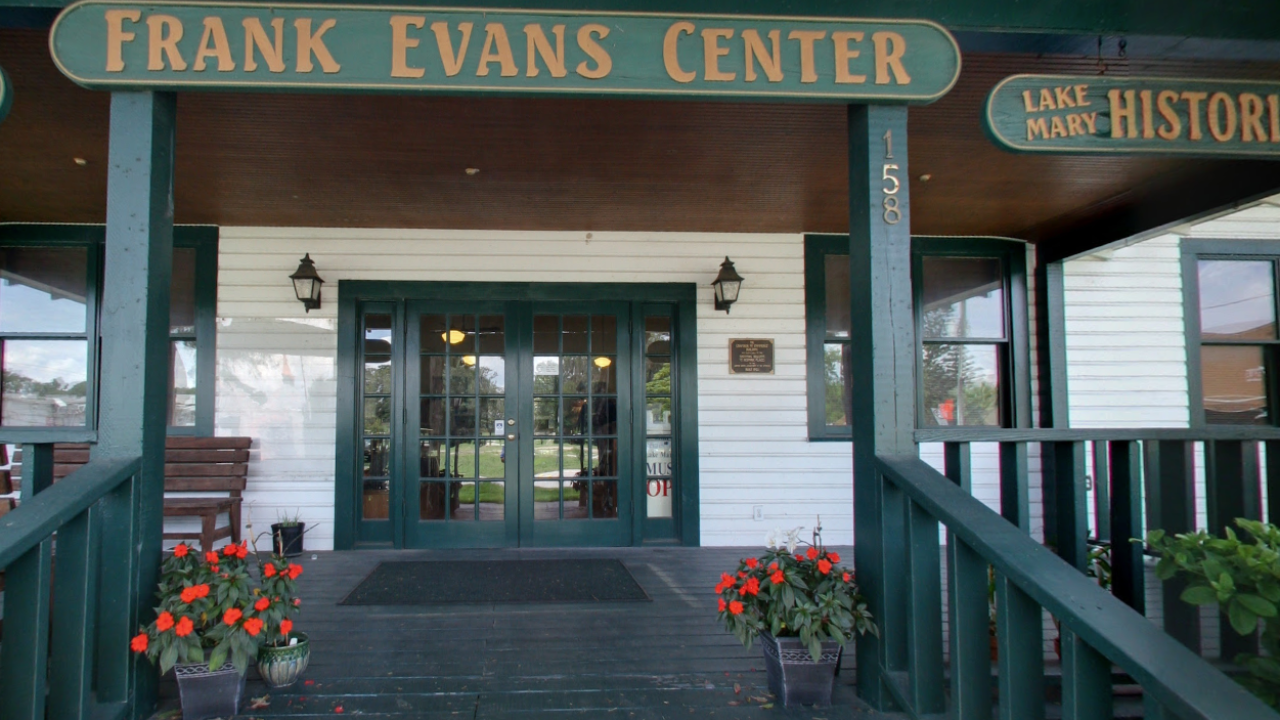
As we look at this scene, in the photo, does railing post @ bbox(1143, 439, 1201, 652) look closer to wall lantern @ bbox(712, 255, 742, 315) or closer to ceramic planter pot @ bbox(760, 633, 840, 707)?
ceramic planter pot @ bbox(760, 633, 840, 707)

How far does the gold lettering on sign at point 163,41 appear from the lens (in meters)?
2.36

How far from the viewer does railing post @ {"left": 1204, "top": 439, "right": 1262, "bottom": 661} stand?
97.0 inches

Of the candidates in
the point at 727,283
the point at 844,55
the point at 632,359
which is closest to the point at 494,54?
the point at 844,55

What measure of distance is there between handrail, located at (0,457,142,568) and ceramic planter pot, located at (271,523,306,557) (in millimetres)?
2684

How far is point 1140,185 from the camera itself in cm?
427

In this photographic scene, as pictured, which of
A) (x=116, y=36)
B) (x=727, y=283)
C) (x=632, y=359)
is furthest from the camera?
(x=632, y=359)

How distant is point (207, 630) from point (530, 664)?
1.15 m

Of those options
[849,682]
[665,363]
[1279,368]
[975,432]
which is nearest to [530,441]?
[665,363]

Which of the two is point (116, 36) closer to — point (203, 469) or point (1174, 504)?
point (203, 469)

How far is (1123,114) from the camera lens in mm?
2482

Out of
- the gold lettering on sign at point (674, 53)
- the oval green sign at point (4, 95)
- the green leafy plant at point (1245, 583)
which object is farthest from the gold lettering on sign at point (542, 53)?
the green leafy plant at point (1245, 583)

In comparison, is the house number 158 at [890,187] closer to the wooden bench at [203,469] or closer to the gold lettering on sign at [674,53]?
the gold lettering on sign at [674,53]

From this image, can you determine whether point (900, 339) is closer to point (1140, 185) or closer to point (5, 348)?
point (1140, 185)

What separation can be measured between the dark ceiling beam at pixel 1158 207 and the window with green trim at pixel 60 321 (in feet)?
19.3
